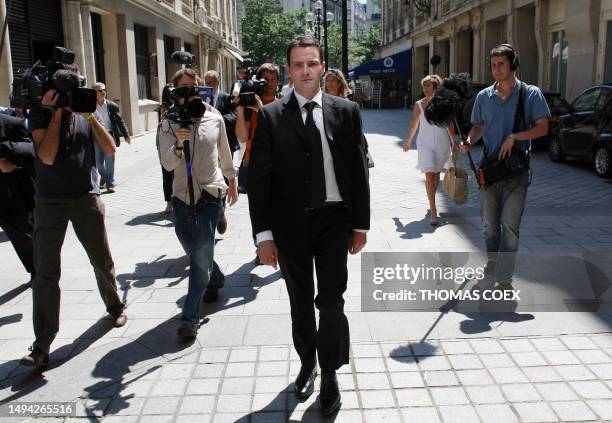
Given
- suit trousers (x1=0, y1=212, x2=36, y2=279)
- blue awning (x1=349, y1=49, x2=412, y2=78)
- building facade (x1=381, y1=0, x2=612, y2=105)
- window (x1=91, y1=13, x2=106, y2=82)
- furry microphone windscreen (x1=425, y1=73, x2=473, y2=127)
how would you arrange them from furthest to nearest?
1. blue awning (x1=349, y1=49, x2=412, y2=78)
2. window (x1=91, y1=13, x2=106, y2=82)
3. building facade (x1=381, y1=0, x2=612, y2=105)
4. furry microphone windscreen (x1=425, y1=73, x2=473, y2=127)
5. suit trousers (x1=0, y1=212, x2=36, y2=279)

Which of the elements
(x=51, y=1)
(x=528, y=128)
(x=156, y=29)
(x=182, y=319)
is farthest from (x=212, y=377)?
(x=156, y=29)

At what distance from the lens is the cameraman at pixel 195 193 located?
4.31 m

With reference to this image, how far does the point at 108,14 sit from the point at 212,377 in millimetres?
17722

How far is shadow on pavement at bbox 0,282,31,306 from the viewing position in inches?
207

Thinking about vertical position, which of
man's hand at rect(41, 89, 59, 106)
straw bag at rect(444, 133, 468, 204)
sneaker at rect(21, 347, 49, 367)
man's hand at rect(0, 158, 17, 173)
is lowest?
sneaker at rect(21, 347, 49, 367)

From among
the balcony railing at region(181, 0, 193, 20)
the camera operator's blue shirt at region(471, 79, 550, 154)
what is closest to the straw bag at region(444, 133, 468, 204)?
the camera operator's blue shirt at region(471, 79, 550, 154)

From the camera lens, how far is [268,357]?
13.3 ft

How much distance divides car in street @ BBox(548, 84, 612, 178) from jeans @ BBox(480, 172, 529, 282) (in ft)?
22.1

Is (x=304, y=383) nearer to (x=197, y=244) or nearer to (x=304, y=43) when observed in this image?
(x=197, y=244)

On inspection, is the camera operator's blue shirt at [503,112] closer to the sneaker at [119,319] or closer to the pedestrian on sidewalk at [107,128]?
the sneaker at [119,319]

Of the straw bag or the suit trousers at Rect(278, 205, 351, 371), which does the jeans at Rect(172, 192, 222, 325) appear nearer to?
the suit trousers at Rect(278, 205, 351, 371)

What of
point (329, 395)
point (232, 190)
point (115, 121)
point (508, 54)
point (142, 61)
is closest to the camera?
point (329, 395)

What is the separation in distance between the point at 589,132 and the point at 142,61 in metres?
16.3

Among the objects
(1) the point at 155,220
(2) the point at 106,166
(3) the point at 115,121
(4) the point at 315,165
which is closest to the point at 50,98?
(4) the point at 315,165
